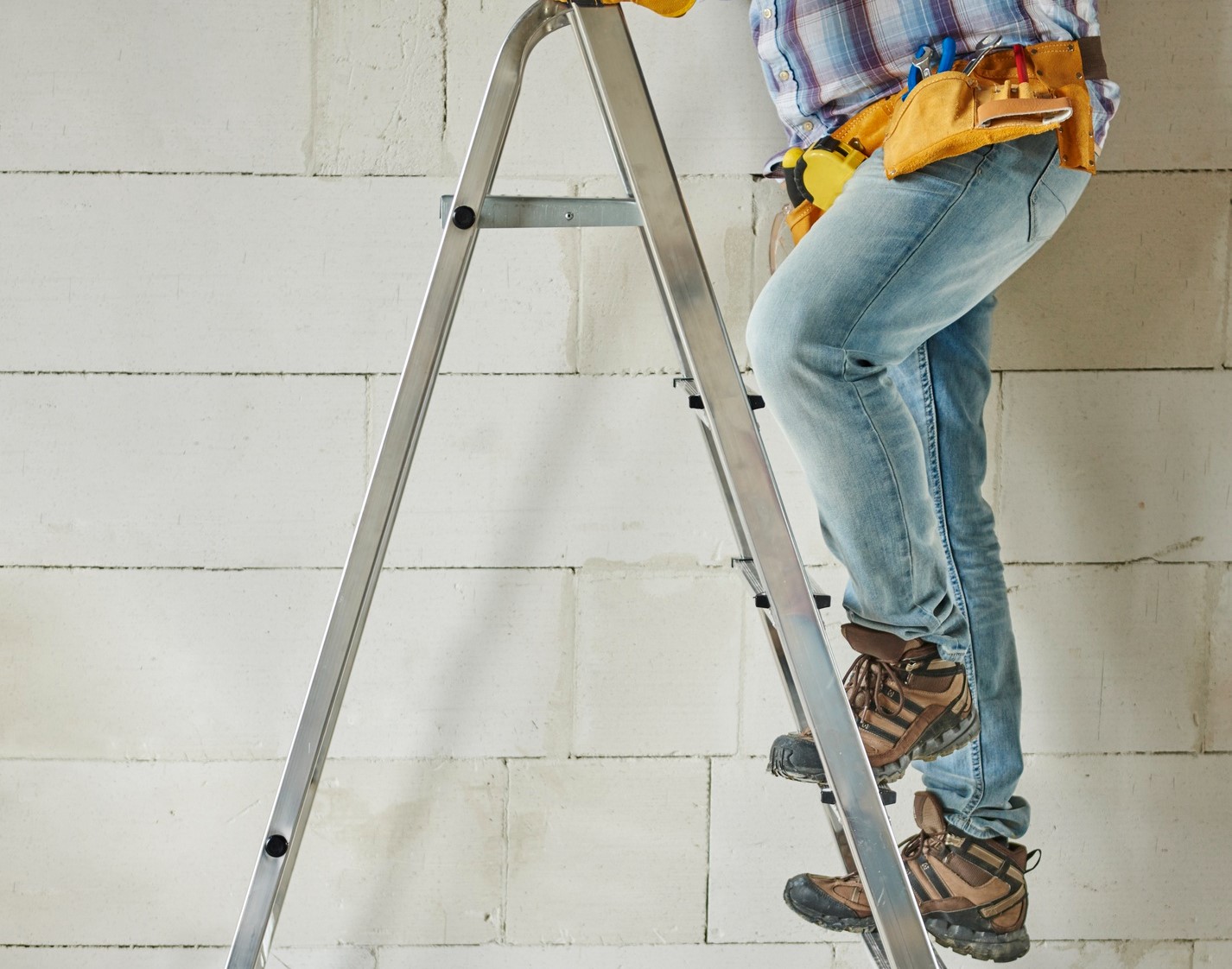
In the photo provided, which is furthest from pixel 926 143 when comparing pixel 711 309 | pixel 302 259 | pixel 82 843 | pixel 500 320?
pixel 82 843

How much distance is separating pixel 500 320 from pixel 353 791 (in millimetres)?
730

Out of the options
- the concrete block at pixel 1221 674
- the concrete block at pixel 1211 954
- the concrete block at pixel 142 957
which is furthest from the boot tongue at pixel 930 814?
the concrete block at pixel 142 957

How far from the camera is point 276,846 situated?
110 cm

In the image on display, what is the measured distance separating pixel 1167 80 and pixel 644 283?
30.8 inches

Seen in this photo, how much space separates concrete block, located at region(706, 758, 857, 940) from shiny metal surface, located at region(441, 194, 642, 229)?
2.77 feet

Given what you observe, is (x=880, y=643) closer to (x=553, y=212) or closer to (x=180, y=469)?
(x=553, y=212)

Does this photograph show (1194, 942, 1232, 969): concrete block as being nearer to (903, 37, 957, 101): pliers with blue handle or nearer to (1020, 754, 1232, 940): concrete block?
(1020, 754, 1232, 940): concrete block

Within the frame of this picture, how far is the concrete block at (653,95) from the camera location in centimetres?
139

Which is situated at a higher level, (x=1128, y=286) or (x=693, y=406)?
(x=1128, y=286)

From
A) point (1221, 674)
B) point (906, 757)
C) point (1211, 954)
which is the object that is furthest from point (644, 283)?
point (1211, 954)

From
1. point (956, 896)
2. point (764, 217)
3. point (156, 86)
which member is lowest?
point (956, 896)

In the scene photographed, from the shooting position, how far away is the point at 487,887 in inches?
59.7

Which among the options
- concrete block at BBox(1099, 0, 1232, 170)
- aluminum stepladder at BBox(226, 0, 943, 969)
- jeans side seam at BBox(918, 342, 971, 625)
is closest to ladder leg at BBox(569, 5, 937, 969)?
aluminum stepladder at BBox(226, 0, 943, 969)

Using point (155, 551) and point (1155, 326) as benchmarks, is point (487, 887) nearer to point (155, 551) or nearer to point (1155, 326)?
point (155, 551)
